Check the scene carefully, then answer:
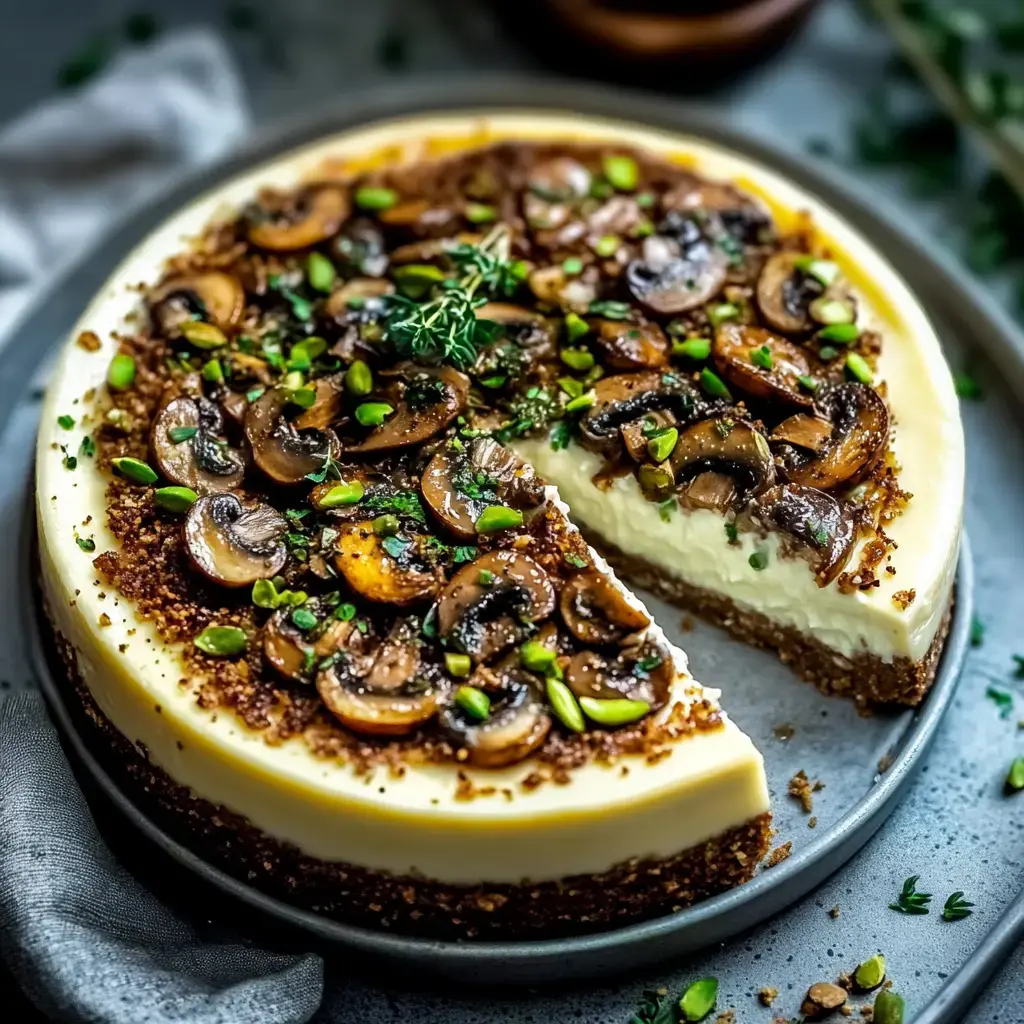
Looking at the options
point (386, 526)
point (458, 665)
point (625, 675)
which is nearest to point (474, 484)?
point (386, 526)

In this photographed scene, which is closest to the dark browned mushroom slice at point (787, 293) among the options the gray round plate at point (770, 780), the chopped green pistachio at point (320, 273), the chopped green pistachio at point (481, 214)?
the gray round plate at point (770, 780)

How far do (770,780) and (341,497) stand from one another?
4.85ft

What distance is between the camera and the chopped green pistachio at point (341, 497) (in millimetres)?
3990

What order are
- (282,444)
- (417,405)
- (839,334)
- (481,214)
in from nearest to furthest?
(282,444)
(417,405)
(839,334)
(481,214)

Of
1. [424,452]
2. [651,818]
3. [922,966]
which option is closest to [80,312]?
[424,452]

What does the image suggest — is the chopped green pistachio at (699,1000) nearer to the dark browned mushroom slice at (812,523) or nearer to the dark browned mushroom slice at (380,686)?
the dark browned mushroom slice at (380,686)

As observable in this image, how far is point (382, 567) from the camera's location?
3.82 metres

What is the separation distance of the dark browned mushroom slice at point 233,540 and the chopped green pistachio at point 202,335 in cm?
68

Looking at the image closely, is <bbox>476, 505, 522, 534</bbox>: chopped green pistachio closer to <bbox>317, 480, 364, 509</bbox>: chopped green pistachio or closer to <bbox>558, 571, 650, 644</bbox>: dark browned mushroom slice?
<bbox>558, 571, 650, 644</bbox>: dark browned mushroom slice

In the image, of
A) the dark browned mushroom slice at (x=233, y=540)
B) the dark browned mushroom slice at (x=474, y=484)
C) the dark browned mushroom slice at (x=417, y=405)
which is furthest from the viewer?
the dark browned mushroom slice at (x=417, y=405)

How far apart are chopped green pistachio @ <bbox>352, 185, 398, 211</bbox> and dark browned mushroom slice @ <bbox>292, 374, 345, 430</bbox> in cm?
86

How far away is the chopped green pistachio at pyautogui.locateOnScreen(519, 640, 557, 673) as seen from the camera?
11.9ft

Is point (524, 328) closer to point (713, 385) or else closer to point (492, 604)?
point (713, 385)

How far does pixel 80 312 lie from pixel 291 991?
2.86 m
